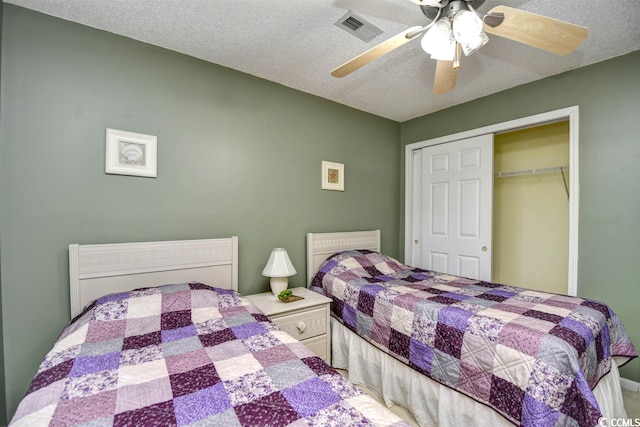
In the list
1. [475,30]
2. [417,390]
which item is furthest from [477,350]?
[475,30]

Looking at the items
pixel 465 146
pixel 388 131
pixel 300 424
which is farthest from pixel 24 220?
pixel 465 146

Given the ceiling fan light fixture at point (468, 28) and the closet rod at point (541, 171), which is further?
the closet rod at point (541, 171)

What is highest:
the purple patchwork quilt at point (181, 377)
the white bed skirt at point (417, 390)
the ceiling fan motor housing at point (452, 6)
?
the ceiling fan motor housing at point (452, 6)

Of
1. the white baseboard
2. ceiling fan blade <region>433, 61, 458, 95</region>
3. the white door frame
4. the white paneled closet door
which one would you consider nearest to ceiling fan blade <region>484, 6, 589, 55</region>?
ceiling fan blade <region>433, 61, 458, 95</region>

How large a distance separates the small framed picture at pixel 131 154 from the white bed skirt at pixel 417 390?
74.7 inches

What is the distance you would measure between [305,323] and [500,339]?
127cm

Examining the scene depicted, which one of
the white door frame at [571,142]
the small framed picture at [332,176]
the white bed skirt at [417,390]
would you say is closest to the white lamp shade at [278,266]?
the white bed skirt at [417,390]

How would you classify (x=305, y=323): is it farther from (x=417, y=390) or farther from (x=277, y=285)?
(x=417, y=390)

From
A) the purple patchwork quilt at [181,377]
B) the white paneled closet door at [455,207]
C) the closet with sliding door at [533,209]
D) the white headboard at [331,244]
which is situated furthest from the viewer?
the closet with sliding door at [533,209]

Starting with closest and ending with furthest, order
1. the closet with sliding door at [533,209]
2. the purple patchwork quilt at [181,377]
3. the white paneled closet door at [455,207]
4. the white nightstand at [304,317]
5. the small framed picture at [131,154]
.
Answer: the purple patchwork quilt at [181,377] → the small framed picture at [131,154] → the white nightstand at [304,317] → the white paneled closet door at [455,207] → the closet with sliding door at [533,209]

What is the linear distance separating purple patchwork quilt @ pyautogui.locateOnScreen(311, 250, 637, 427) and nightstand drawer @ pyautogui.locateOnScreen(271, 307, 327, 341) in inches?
6.7

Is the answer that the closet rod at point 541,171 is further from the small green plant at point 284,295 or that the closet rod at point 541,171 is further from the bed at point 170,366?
the bed at point 170,366

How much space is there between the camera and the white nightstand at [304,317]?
2.04 m

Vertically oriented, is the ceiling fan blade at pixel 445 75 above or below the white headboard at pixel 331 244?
above
